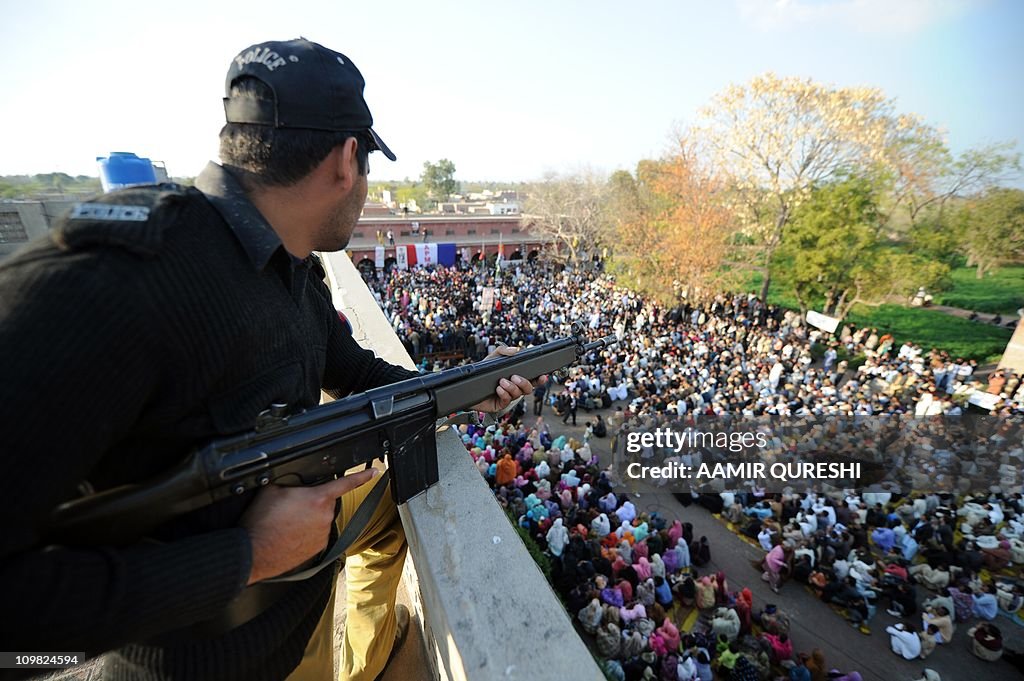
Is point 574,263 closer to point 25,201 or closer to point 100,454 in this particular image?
point 25,201

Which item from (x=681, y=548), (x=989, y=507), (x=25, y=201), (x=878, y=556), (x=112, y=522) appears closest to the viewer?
(x=112, y=522)

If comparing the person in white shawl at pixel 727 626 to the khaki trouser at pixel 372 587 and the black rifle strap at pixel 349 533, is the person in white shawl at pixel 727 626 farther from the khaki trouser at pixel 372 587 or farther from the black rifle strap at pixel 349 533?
the black rifle strap at pixel 349 533

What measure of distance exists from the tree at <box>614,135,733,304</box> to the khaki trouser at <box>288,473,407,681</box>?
71.9 feet

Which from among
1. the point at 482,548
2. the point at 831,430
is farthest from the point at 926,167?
the point at 482,548

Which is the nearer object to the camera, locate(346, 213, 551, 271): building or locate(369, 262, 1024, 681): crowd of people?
locate(369, 262, 1024, 681): crowd of people

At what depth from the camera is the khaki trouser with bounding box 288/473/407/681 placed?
2.26 metres

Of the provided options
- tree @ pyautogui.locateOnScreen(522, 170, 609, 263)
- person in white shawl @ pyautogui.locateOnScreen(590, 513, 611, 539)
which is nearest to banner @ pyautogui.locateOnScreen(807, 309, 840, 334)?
tree @ pyautogui.locateOnScreen(522, 170, 609, 263)

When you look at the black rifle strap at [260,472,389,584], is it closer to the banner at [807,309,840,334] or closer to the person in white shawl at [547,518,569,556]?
the person in white shawl at [547,518,569,556]

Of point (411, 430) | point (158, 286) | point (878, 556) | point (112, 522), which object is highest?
point (158, 286)

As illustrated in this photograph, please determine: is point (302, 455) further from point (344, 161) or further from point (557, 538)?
point (557, 538)

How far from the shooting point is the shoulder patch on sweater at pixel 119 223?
3.17 ft

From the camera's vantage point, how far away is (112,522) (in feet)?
3.59

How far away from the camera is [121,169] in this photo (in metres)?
Answer: 6.47

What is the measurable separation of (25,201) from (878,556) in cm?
2184
